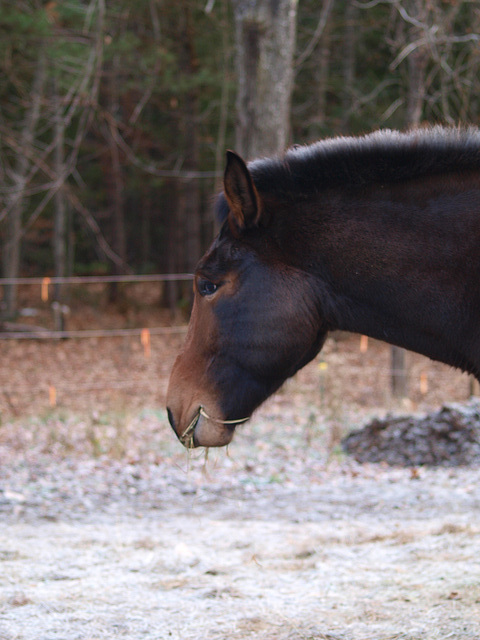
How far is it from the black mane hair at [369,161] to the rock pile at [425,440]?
15.9 ft

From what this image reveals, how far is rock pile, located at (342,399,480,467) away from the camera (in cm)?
718

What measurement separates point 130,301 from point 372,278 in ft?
66.4

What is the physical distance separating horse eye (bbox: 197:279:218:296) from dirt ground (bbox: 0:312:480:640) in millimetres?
972

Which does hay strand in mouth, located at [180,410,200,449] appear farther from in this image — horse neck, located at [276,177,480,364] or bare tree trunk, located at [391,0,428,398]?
bare tree trunk, located at [391,0,428,398]

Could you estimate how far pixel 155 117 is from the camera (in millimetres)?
22234

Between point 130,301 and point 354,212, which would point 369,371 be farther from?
point 354,212

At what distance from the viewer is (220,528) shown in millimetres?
5184

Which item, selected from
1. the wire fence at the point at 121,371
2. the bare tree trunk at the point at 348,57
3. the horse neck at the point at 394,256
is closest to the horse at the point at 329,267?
the horse neck at the point at 394,256

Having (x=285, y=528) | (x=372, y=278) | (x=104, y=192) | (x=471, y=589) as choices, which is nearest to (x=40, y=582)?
(x=285, y=528)

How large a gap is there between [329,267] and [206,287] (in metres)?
0.55

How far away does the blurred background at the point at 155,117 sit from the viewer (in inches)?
352

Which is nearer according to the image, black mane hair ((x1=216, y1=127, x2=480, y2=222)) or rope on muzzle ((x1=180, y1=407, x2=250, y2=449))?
black mane hair ((x1=216, y1=127, x2=480, y2=222))

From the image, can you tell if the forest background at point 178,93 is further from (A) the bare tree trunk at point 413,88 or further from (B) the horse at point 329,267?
(B) the horse at point 329,267

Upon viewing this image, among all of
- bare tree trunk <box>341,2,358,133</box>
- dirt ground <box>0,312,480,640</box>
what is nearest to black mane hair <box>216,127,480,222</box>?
dirt ground <box>0,312,480,640</box>
